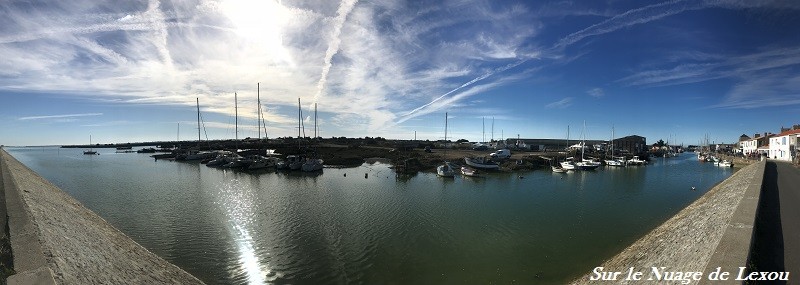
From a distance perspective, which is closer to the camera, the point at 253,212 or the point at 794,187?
the point at 794,187

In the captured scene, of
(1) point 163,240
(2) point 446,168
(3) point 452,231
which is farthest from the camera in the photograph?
(2) point 446,168

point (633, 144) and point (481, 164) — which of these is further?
point (633, 144)

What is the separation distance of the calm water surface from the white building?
107 ft

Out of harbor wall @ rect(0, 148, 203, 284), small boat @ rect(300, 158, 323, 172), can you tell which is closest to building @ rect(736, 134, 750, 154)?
small boat @ rect(300, 158, 323, 172)

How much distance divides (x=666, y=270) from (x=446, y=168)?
42.0 metres

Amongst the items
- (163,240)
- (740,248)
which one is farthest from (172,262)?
(740,248)

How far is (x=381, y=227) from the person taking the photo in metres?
22.5

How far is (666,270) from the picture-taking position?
420 inches

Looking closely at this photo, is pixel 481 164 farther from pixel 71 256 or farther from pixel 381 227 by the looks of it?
pixel 71 256

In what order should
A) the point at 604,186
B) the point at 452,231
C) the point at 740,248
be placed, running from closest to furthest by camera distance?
1. the point at 740,248
2. the point at 452,231
3. the point at 604,186

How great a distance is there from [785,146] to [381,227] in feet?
260

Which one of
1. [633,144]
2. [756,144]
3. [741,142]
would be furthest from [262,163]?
[741,142]

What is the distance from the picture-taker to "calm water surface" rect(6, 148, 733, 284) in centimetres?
1523

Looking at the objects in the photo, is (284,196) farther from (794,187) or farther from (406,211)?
(794,187)
